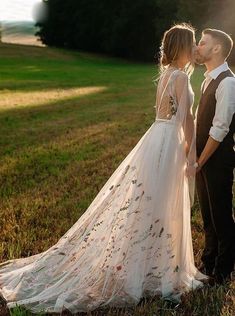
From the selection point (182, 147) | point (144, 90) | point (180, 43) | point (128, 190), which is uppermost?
point (180, 43)

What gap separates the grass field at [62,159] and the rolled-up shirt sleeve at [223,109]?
5.01 ft

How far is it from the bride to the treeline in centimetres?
5131

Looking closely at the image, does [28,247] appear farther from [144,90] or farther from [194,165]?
[144,90]

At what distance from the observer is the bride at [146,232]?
16.6 feet

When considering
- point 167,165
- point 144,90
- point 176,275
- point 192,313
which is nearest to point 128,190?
point 167,165

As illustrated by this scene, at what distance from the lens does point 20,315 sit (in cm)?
471

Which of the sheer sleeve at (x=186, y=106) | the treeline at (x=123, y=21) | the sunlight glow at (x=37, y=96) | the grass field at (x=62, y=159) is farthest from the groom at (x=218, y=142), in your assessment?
the treeline at (x=123, y=21)

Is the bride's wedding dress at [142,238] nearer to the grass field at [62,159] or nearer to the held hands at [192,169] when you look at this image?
the held hands at [192,169]

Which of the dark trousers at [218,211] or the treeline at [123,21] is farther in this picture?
the treeline at [123,21]

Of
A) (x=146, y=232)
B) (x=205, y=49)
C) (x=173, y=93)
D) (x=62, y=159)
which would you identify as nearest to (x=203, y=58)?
(x=205, y=49)

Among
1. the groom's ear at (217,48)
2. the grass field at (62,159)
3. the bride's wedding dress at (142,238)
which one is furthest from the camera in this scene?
the grass field at (62,159)

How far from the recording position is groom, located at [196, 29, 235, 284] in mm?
5043

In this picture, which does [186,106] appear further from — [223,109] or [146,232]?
[146,232]

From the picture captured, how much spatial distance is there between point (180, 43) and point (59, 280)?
2.52 meters
